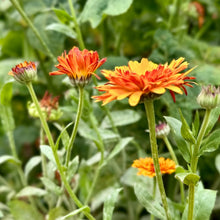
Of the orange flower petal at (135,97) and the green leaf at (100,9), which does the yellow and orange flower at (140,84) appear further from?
the green leaf at (100,9)

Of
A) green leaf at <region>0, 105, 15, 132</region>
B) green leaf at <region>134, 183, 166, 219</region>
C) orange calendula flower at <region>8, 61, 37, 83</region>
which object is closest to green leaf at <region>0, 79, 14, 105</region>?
green leaf at <region>0, 105, 15, 132</region>

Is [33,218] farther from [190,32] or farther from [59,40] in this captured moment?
[190,32]

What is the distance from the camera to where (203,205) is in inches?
18.6

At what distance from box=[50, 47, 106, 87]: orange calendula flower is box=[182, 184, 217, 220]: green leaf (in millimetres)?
203

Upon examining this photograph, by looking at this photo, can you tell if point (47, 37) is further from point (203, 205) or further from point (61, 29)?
point (203, 205)

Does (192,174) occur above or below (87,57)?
below

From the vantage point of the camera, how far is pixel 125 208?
0.85 meters

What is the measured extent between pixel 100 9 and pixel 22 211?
398 millimetres

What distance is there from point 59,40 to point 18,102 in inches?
13.0

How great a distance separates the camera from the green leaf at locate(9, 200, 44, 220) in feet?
2.19

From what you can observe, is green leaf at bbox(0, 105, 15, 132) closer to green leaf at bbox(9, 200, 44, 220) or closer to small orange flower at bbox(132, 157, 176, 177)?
green leaf at bbox(9, 200, 44, 220)

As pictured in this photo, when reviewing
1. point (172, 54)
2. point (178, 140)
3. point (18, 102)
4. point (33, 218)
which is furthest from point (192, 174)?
point (18, 102)

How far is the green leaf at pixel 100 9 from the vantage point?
713mm

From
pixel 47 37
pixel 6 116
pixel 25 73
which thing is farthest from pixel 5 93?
pixel 47 37
